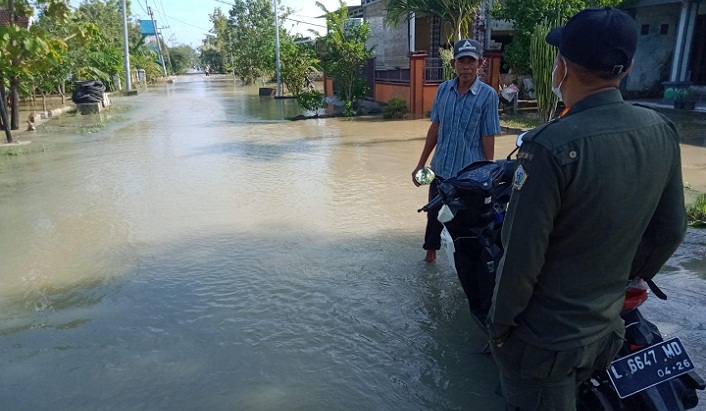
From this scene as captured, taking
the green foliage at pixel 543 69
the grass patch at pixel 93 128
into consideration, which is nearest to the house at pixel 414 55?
the green foliage at pixel 543 69

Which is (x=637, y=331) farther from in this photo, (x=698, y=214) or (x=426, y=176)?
(x=698, y=214)

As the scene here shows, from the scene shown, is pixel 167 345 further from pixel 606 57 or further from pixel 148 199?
pixel 148 199

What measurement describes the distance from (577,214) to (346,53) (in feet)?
53.9

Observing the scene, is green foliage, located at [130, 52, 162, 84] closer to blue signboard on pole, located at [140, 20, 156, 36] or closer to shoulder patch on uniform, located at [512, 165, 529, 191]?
blue signboard on pole, located at [140, 20, 156, 36]

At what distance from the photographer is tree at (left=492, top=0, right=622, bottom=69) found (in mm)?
14180

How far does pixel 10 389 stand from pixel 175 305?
1.17 meters

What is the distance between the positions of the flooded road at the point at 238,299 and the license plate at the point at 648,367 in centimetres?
97

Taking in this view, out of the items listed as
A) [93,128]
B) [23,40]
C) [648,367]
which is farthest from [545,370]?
[93,128]

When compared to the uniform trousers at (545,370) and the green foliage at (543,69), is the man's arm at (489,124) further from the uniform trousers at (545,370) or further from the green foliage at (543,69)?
the green foliage at (543,69)

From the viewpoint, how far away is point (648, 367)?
1909mm

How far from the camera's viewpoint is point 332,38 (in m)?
17.1

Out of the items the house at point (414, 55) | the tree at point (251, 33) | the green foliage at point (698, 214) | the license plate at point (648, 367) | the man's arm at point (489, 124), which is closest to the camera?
the license plate at point (648, 367)

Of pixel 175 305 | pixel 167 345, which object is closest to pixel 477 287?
pixel 167 345

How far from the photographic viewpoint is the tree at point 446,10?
15.3 metres
